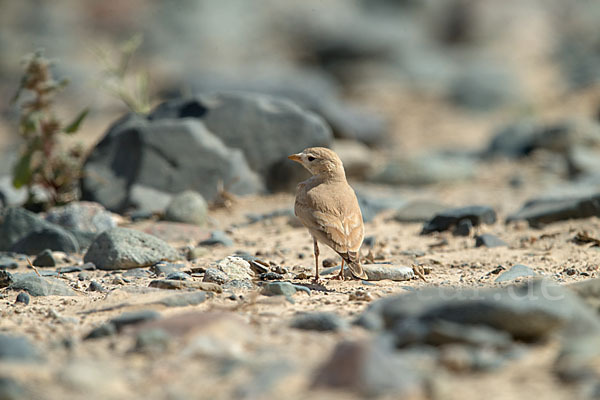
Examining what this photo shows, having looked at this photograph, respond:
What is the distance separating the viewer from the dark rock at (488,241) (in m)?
6.14

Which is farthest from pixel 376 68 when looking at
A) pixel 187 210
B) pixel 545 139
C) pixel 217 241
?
pixel 217 241

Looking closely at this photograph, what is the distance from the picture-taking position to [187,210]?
22.7 feet

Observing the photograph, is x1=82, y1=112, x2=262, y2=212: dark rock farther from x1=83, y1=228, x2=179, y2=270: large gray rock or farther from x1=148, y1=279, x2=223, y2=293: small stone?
x1=148, y1=279, x2=223, y2=293: small stone

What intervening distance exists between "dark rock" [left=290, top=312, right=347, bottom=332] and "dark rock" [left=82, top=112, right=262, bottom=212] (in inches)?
176

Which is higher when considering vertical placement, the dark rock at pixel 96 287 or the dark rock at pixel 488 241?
the dark rock at pixel 488 241

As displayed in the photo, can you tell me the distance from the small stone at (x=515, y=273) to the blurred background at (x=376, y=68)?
4.12 m

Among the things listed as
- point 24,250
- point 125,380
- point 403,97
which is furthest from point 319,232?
point 403,97

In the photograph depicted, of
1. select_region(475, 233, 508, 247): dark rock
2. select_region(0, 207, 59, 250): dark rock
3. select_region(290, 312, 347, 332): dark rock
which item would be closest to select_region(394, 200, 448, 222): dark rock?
select_region(475, 233, 508, 247): dark rock

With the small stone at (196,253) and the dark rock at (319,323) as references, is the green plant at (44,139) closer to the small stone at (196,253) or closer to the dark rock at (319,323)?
the small stone at (196,253)

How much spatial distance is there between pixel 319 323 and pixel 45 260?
3.15 meters

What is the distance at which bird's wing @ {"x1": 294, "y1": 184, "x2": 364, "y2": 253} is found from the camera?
4.71 meters

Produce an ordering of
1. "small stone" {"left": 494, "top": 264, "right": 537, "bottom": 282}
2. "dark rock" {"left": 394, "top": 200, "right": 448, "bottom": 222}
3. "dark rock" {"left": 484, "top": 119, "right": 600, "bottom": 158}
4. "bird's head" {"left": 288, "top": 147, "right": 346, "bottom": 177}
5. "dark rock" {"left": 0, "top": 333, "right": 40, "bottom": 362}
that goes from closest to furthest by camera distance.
Result: "dark rock" {"left": 0, "top": 333, "right": 40, "bottom": 362}
"small stone" {"left": 494, "top": 264, "right": 537, "bottom": 282}
"bird's head" {"left": 288, "top": 147, "right": 346, "bottom": 177}
"dark rock" {"left": 394, "top": 200, "right": 448, "bottom": 222}
"dark rock" {"left": 484, "top": 119, "right": 600, "bottom": 158}

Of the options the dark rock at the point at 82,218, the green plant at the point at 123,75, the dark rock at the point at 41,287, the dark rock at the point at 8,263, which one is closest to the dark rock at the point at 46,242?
the dark rock at the point at 8,263

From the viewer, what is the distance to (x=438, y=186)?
946cm
